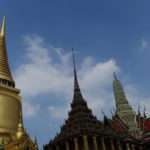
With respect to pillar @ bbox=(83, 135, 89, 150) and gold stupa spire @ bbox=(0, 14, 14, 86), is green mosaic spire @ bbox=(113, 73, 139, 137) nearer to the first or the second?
pillar @ bbox=(83, 135, 89, 150)

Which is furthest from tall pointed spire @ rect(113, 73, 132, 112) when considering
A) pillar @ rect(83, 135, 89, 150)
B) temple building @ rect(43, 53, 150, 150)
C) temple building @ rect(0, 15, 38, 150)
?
temple building @ rect(0, 15, 38, 150)

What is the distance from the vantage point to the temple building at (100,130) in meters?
34.7

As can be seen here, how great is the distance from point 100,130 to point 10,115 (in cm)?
1364

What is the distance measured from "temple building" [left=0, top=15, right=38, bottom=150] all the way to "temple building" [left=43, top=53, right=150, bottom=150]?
8064mm

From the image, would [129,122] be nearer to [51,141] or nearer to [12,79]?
[51,141]

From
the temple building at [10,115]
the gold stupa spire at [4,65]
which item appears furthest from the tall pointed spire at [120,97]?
the gold stupa spire at [4,65]

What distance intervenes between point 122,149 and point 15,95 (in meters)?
19.7

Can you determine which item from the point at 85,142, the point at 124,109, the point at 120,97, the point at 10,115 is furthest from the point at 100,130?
the point at 120,97

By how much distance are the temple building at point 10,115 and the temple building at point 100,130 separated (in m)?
8.06

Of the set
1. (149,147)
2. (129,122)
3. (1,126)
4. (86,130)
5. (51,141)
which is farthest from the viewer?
(129,122)

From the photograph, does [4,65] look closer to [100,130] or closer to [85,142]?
[85,142]

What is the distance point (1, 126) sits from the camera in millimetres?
31172

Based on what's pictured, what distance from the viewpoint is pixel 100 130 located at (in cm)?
3594

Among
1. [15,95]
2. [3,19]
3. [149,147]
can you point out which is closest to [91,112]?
[149,147]
